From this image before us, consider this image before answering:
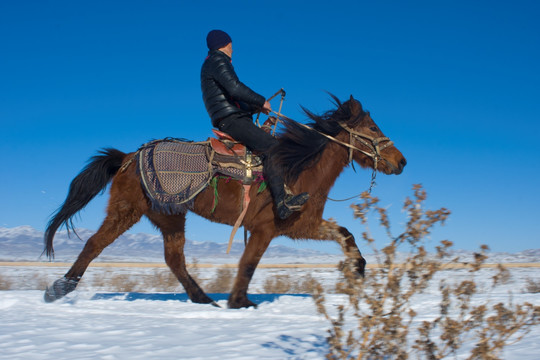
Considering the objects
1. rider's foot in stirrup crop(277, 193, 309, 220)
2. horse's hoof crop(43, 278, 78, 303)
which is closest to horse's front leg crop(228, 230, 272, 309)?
rider's foot in stirrup crop(277, 193, 309, 220)

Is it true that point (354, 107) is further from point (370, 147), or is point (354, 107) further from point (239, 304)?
point (239, 304)

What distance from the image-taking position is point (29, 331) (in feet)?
13.2

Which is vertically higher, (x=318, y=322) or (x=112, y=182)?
(x=112, y=182)

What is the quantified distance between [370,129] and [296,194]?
1409 mm

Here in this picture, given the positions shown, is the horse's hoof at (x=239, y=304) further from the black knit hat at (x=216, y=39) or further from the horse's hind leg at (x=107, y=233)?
the black knit hat at (x=216, y=39)

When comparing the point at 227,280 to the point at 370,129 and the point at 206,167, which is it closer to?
the point at 206,167

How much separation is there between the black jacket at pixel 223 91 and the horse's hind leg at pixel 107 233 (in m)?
1.65

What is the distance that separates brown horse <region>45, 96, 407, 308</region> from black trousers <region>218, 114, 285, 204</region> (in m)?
0.12

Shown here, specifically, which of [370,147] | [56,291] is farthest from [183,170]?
[370,147]

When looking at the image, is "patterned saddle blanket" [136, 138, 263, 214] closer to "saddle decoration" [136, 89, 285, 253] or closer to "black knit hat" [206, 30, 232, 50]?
"saddle decoration" [136, 89, 285, 253]

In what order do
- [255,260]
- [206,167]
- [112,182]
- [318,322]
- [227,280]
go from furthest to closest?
[227,280]
[112,182]
[206,167]
[255,260]
[318,322]

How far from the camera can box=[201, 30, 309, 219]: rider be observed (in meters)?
5.85

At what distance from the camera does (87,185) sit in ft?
22.5

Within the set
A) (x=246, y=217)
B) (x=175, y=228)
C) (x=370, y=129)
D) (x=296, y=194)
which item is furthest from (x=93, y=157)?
(x=370, y=129)
